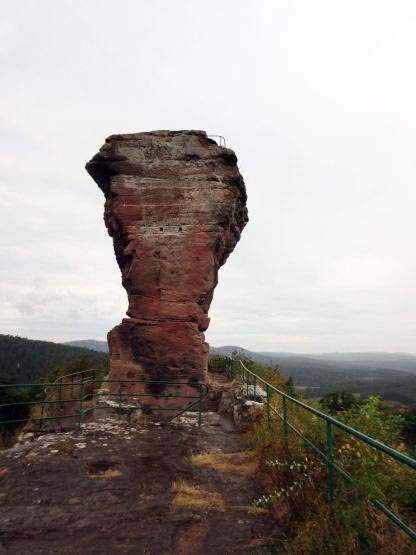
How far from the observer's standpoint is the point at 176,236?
502 inches

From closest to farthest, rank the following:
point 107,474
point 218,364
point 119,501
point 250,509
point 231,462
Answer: point 250,509
point 119,501
point 107,474
point 231,462
point 218,364

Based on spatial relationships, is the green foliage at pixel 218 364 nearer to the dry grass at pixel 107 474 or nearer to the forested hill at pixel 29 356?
the dry grass at pixel 107 474

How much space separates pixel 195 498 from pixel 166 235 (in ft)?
27.3

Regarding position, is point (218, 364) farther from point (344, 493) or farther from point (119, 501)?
point (344, 493)

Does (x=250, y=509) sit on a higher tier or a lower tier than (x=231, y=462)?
lower

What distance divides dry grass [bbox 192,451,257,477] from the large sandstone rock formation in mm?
4154

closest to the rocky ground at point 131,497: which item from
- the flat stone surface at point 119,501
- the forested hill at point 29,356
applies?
the flat stone surface at point 119,501

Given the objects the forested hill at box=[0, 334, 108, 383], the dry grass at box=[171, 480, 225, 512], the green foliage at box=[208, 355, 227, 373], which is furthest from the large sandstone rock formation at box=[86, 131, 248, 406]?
the forested hill at box=[0, 334, 108, 383]

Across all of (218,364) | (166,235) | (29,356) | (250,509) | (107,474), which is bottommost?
(250,509)

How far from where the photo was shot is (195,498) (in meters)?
5.89

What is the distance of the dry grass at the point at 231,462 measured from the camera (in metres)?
7.16

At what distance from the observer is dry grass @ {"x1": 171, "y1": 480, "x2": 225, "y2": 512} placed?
5633mm

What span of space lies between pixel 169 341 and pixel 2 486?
6415 mm

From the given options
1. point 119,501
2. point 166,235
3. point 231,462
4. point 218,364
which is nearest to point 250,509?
point 119,501
